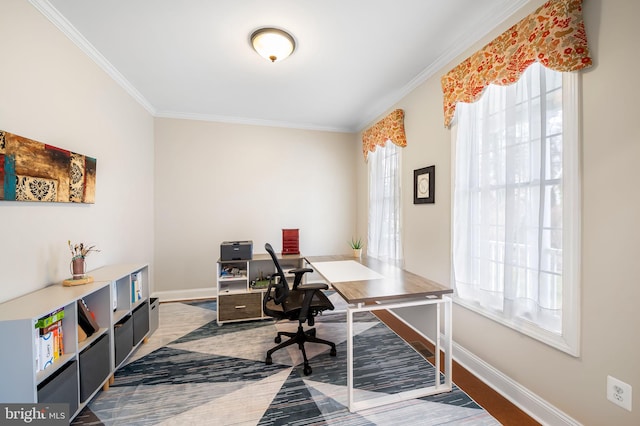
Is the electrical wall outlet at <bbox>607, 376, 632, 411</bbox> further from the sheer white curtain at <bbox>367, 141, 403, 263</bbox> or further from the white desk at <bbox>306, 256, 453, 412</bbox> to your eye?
the sheer white curtain at <bbox>367, 141, 403, 263</bbox>

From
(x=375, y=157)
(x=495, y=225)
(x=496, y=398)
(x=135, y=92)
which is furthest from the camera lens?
(x=375, y=157)

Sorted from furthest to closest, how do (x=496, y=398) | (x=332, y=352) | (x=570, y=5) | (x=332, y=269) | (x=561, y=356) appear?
(x=332, y=269) < (x=332, y=352) < (x=496, y=398) < (x=561, y=356) < (x=570, y=5)

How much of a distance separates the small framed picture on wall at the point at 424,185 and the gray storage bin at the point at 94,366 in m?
2.88

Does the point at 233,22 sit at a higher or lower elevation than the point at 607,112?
higher

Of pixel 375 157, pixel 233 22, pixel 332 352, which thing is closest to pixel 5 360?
pixel 332 352

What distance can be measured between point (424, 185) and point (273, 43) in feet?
6.15

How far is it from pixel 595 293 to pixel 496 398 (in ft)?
3.19

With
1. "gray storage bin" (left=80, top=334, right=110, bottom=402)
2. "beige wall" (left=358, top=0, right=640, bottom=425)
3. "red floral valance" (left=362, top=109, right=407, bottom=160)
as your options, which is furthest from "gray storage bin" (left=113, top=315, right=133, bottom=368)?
"red floral valance" (left=362, top=109, right=407, bottom=160)

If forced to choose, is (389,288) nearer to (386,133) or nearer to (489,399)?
(489,399)

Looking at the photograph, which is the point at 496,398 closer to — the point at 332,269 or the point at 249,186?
the point at 332,269

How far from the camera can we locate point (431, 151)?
2477mm

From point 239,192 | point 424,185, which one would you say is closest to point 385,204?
point 424,185

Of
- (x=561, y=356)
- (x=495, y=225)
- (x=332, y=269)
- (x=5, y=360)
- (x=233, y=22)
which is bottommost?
(x=561, y=356)

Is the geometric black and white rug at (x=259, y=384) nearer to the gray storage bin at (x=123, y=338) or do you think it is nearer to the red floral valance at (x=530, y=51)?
the gray storage bin at (x=123, y=338)
